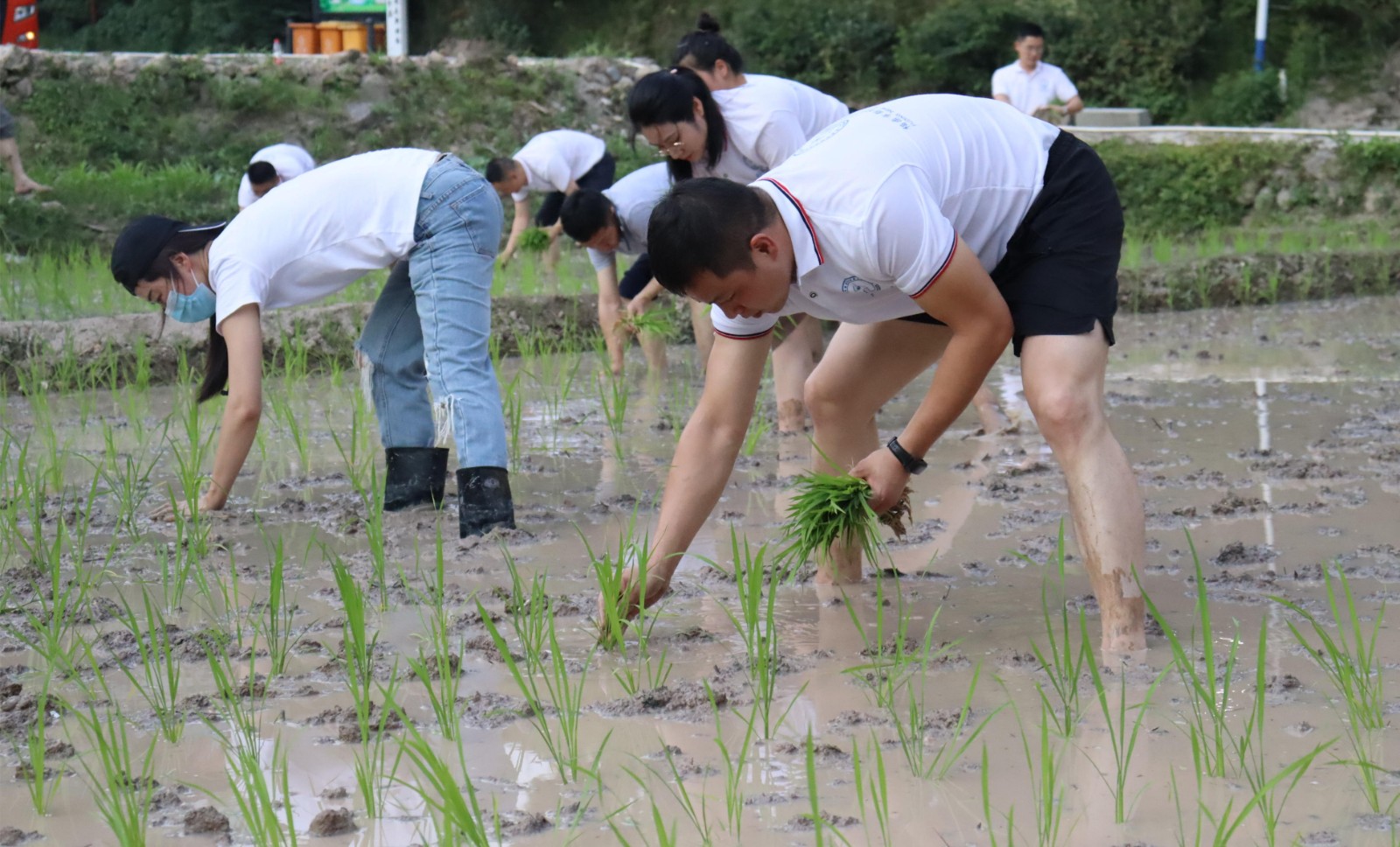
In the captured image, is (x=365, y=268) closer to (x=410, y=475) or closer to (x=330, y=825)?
(x=410, y=475)

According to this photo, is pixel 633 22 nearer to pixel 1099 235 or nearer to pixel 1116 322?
pixel 1116 322

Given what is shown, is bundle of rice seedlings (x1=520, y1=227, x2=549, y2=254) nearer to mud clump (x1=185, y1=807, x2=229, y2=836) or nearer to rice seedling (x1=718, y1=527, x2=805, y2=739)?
rice seedling (x1=718, y1=527, x2=805, y2=739)

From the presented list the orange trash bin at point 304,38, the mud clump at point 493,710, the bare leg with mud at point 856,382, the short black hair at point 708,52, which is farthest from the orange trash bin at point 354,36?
the mud clump at point 493,710

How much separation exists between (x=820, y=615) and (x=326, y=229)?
155cm

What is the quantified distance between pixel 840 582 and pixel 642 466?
1428 millimetres

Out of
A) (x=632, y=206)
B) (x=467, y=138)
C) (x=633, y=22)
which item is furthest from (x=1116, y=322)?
(x=633, y=22)

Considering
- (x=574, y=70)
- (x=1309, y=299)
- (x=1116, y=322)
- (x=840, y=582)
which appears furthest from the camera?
(x=574, y=70)

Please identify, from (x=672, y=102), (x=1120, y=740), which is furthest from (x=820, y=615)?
(x=672, y=102)

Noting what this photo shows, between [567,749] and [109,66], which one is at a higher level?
[109,66]

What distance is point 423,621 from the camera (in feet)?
9.55

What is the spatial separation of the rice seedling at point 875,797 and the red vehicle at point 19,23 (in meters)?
19.1

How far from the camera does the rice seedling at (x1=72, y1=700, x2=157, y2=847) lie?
1.84 m

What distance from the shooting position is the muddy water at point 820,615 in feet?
6.69

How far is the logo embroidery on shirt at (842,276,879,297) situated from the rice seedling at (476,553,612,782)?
0.72 meters
